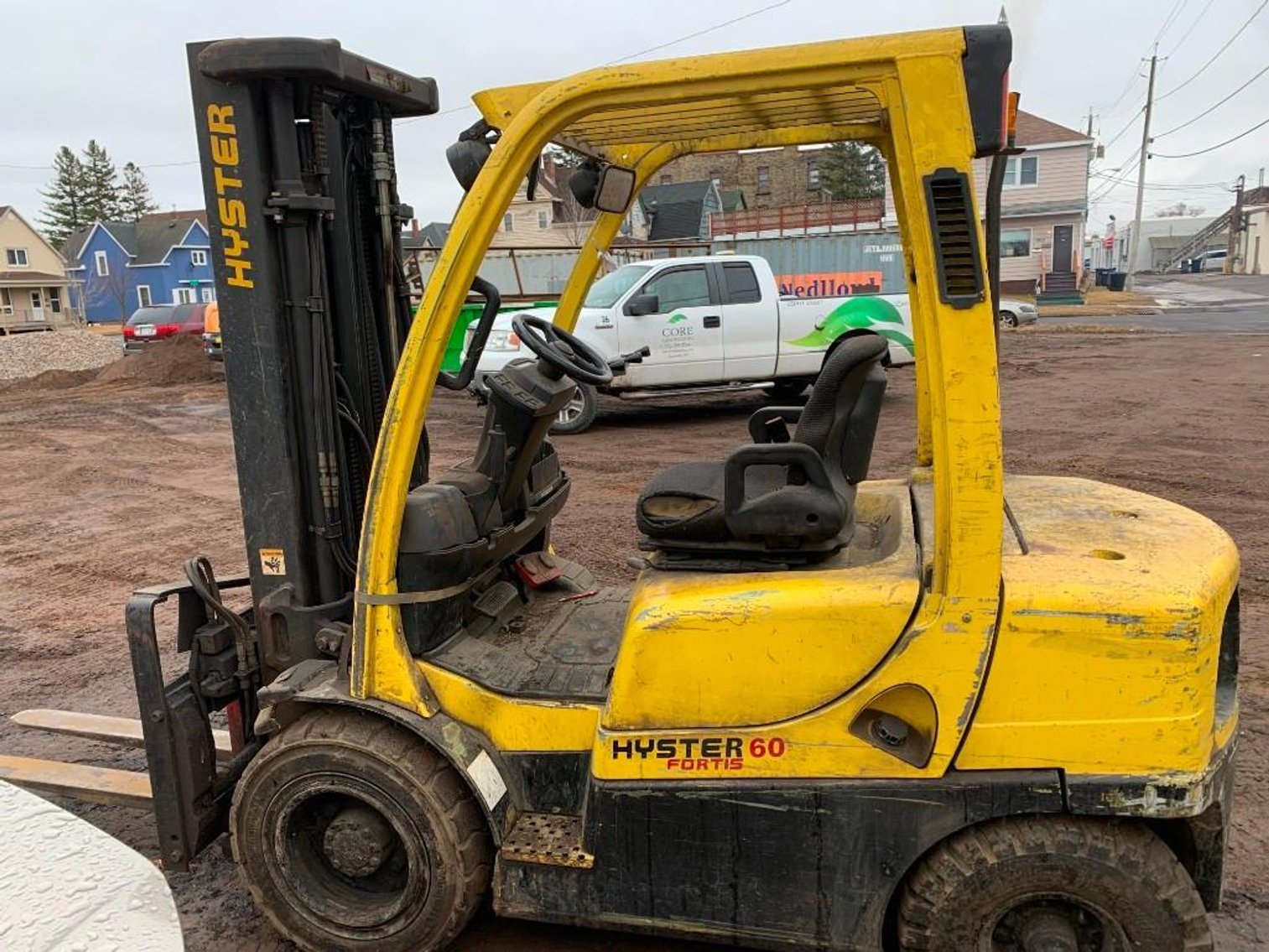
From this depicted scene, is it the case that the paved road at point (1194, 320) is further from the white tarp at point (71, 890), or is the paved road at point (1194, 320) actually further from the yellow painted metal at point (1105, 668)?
the white tarp at point (71, 890)

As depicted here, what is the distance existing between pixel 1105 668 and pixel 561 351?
1.97 m

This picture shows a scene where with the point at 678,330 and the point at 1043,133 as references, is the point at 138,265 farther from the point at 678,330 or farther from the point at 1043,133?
the point at 678,330

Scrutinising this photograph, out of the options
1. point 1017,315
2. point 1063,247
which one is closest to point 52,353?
point 1017,315

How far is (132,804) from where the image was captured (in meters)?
3.69

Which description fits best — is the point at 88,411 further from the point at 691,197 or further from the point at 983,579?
the point at 691,197

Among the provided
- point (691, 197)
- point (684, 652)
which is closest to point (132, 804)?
point (684, 652)

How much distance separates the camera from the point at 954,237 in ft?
7.46

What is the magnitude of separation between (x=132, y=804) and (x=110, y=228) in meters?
67.3

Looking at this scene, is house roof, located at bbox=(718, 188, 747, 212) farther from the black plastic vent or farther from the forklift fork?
the black plastic vent

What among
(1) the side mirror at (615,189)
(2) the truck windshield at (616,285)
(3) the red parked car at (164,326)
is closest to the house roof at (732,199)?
(3) the red parked car at (164,326)

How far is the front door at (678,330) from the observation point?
12.4m

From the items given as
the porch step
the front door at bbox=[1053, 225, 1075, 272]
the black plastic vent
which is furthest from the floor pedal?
the front door at bbox=[1053, 225, 1075, 272]

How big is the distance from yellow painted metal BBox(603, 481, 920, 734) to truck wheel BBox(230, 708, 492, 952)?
2.12 feet

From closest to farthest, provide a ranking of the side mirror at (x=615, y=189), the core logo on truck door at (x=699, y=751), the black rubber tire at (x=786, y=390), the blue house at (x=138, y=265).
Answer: the core logo on truck door at (x=699, y=751) → the side mirror at (x=615, y=189) → the black rubber tire at (x=786, y=390) → the blue house at (x=138, y=265)
